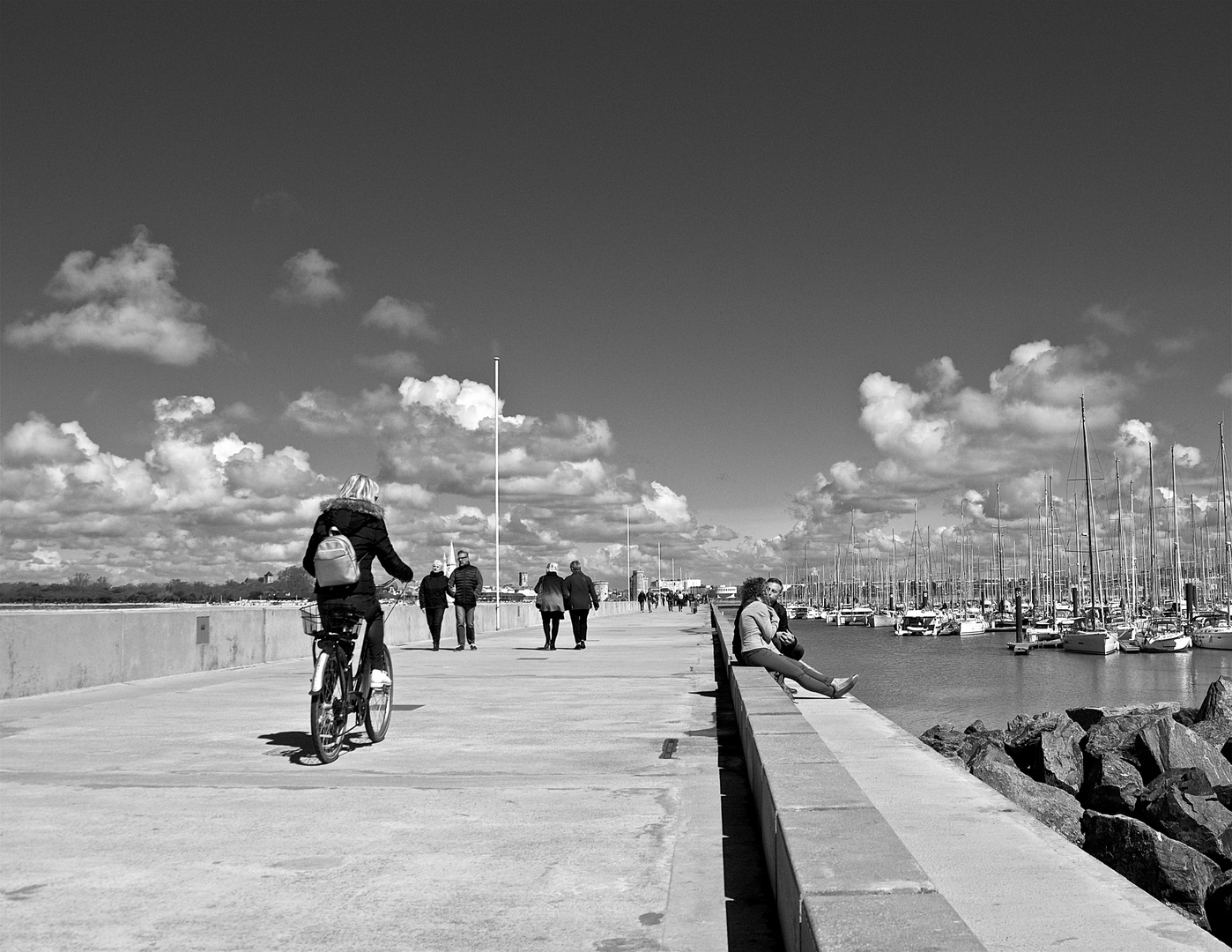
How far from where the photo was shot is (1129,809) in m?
14.7

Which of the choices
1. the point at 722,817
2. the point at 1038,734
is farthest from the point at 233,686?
the point at 1038,734

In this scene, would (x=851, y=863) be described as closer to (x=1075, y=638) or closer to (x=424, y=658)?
(x=424, y=658)

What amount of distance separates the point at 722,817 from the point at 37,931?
135 inches

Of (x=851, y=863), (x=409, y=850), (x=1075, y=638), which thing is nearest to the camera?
(x=851, y=863)

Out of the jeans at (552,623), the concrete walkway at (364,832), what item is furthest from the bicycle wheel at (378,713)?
the jeans at (552,623)

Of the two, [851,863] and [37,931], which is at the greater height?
[851,863]

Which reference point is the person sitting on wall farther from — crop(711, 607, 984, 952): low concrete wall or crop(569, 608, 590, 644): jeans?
crop(569, 608, 590, 644): jeans

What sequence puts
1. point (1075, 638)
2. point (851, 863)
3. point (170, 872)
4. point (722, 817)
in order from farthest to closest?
point (1075, 638), point (722, 817), point (170, 872), point (851, 863)

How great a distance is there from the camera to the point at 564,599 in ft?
80.9

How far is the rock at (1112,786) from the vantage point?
15.2 metres

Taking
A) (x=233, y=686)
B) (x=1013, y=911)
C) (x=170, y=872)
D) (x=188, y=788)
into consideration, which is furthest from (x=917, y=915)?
(x=233, y=686)

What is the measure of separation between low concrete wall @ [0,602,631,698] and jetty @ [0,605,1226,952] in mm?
2430

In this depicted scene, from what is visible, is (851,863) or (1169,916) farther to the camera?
(1169,916)

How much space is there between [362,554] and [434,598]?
50.0 ft
